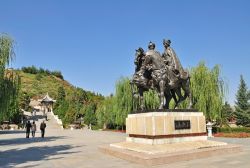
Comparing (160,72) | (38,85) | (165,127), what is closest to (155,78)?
(160,72)

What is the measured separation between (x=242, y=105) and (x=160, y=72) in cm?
3954

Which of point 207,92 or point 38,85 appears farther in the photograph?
point 38,85

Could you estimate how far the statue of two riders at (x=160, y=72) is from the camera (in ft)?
39.1

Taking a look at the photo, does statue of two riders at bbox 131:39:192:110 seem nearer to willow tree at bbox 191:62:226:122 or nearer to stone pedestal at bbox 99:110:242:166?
stone pedestal at bbox 99:110:242:166

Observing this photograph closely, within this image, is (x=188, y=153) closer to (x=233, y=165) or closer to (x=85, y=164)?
(x=233, y=165)

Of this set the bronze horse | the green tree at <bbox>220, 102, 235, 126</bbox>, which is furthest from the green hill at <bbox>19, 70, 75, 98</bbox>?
the bronze horse

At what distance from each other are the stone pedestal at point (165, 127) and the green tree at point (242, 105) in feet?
118

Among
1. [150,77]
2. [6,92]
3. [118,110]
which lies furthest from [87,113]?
[150,77]

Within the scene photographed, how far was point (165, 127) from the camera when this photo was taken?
36.2 feet

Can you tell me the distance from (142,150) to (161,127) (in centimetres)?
119

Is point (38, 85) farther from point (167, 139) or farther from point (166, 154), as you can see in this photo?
point (166, 154)

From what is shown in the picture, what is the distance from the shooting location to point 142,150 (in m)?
10.3

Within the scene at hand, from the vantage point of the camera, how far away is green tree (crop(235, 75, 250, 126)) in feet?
148

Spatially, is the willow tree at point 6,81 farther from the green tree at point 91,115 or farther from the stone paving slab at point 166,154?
the green tree at point 91,115
